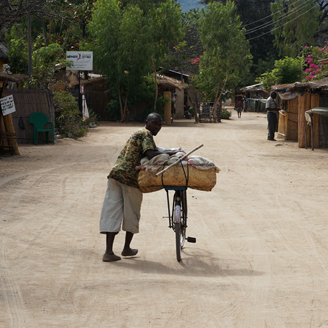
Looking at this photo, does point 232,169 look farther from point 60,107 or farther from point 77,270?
point 60,107

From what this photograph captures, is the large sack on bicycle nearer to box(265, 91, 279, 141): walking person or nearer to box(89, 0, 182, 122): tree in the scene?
box(265, 91, 279, 141): walking person

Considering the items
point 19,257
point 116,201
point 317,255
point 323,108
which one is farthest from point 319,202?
point 323,108

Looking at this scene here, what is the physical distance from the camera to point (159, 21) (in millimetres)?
31844

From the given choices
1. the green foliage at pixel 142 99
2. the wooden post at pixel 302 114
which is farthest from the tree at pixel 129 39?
the wooden post at pixel 302 114

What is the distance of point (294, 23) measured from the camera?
5150 centimetres

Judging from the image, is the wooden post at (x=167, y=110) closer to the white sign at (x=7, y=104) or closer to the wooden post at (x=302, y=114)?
Answer: the wooden post at (x=302, y=114)

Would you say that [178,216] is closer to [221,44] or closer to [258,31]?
[221,44]

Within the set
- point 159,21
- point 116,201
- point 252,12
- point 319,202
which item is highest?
point 252,12

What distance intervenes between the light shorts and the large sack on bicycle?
0.62ft

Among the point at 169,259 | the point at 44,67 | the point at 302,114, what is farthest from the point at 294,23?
the point at 169,259

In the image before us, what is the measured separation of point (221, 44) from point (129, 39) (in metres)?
6.14

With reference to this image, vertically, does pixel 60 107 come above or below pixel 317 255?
above

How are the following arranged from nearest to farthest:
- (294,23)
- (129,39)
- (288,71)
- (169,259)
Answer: (169,259) < (288,71) < (129,39) < (294,23)

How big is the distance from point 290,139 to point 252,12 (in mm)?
36992
